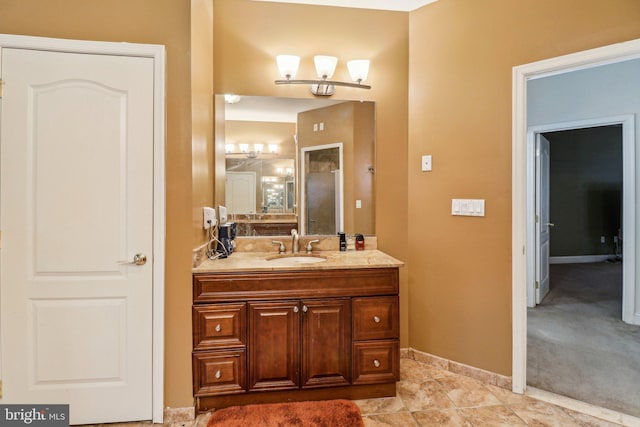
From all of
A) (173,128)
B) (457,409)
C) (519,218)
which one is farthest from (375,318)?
(173,128)

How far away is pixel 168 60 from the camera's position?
1.92 meters

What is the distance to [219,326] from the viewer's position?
196 centimetres

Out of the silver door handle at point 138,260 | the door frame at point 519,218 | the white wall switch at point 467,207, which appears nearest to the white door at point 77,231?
the silver door handle at point 138,260

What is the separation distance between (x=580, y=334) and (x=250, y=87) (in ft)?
12.2

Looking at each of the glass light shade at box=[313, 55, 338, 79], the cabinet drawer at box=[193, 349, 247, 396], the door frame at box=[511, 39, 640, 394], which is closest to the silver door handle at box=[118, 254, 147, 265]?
the cabinet drawer at box=[193, 349, 247, 396]

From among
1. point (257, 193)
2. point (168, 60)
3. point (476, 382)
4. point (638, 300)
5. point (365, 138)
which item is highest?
point (168, 60)

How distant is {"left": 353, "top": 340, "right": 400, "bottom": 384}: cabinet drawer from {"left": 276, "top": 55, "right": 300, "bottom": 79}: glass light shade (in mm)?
1998

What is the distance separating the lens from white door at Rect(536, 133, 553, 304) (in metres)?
3.83

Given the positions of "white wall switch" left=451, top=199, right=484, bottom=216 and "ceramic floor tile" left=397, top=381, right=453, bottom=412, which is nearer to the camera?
"ceramic floor tile" left=397, top=381, right=453, bottom=412

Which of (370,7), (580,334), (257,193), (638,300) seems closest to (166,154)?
(257,193)

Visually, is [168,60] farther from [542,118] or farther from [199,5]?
[542,118]

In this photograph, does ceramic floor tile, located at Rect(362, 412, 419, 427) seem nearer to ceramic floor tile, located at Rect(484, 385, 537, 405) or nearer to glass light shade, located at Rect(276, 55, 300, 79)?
ceramic floor tile, located at Rect(484, 385, 537, 405)

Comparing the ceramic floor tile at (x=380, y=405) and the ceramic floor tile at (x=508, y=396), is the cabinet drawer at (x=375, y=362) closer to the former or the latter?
the ceramic floor tile at (x=380, y=405)

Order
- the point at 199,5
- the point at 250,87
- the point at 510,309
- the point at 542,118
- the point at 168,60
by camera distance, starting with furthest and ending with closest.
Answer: the point at 542,118 < the point at 250,87 < the point at 510,309 < the point at 199,5 < the point at 168,60
